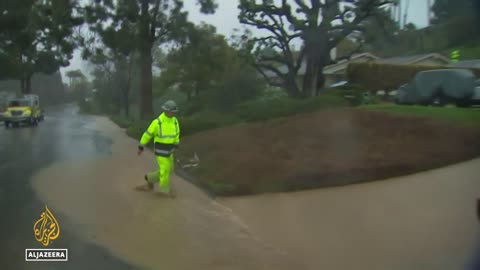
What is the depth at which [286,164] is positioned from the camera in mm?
10695

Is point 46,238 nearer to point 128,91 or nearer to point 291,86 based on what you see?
point 291,86

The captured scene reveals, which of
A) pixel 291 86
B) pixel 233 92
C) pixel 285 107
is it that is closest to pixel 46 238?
pixel 285 107

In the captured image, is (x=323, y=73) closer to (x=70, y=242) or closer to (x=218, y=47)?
(x=218, y=47)

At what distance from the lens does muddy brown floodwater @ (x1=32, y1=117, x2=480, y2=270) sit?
243 inches

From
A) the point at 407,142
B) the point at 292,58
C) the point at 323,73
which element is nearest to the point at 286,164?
the point at 407,142

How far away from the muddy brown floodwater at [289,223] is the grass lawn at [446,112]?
7.36 ft

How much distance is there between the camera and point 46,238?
6.62m

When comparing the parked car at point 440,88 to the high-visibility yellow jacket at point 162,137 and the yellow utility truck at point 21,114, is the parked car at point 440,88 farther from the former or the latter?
the yellow utility truck at point 21,114

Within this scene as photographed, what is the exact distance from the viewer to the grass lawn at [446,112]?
11.9m

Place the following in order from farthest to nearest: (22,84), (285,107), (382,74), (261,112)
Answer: (285,107)
(261,112)
(22,84)
(382,74)

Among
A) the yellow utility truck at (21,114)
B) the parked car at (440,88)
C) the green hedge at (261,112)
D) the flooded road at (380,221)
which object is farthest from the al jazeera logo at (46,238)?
the yellow utility truck at (21,114)

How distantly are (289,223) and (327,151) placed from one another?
392 centimetres

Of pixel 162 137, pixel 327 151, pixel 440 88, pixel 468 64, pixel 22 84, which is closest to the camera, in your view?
pixel 162 137

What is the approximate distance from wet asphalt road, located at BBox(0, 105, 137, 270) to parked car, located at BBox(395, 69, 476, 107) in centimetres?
847
